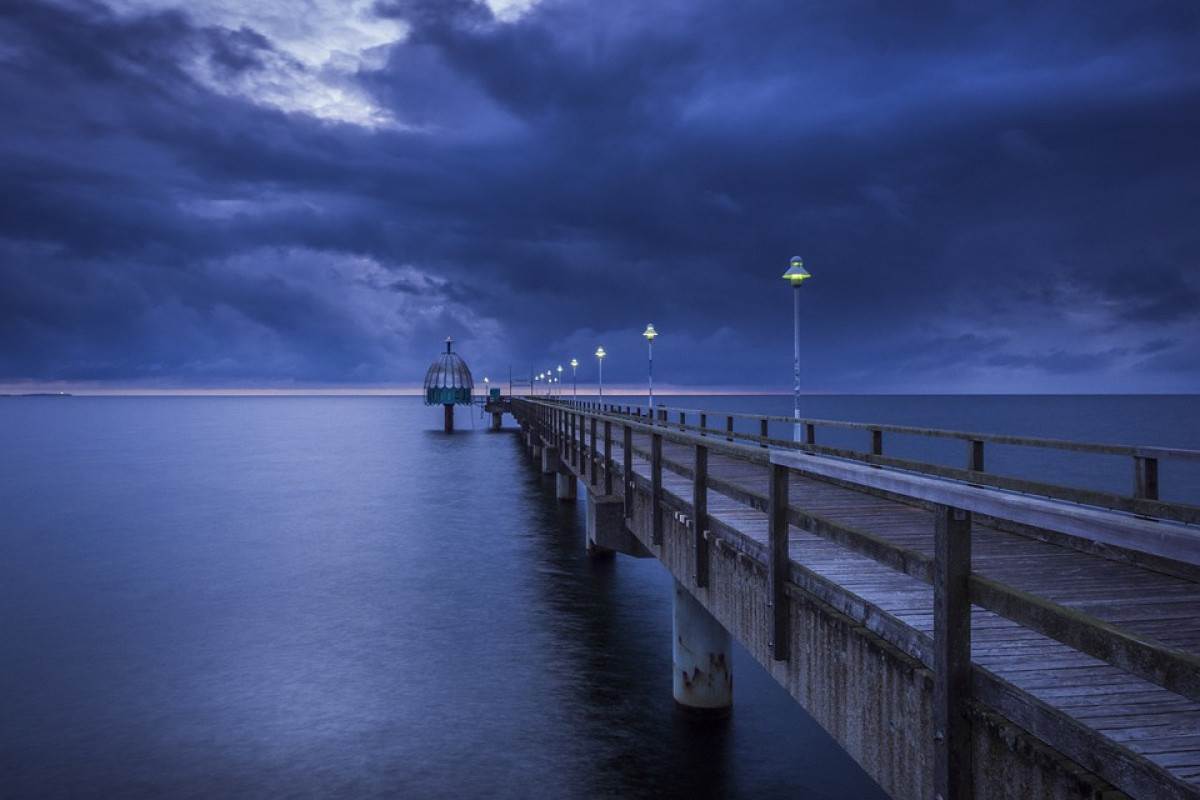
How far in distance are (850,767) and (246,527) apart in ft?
105

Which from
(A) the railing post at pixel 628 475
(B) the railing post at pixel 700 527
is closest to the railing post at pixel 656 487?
(A) the railing post at pixel 628 475

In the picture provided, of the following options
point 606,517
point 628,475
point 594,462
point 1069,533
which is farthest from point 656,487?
point 1069,533

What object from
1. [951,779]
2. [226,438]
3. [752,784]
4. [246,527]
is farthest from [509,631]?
[226,438]

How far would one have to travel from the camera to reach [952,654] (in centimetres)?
389

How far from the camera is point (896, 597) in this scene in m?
6.12

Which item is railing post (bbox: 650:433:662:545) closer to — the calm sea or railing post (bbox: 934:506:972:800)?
the calm sea

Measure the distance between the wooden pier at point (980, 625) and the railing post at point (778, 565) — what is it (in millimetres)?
15

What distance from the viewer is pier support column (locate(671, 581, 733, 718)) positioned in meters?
14.1

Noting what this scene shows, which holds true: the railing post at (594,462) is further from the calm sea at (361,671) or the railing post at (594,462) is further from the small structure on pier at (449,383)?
the small structure on pier at (449,383)

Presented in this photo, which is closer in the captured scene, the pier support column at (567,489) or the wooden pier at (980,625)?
the wooden pier at (980,625)

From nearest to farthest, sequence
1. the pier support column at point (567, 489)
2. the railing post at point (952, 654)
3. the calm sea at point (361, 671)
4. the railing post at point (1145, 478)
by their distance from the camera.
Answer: the railing post at point (952, 654) < the railing post at point (1145, 478) < the calm sea at point (361, 671) < the pier support column at point (567, 489)

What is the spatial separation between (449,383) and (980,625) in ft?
402

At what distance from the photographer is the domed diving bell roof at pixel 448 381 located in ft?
404

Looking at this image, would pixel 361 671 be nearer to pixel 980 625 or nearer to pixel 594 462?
pixel 594 462
